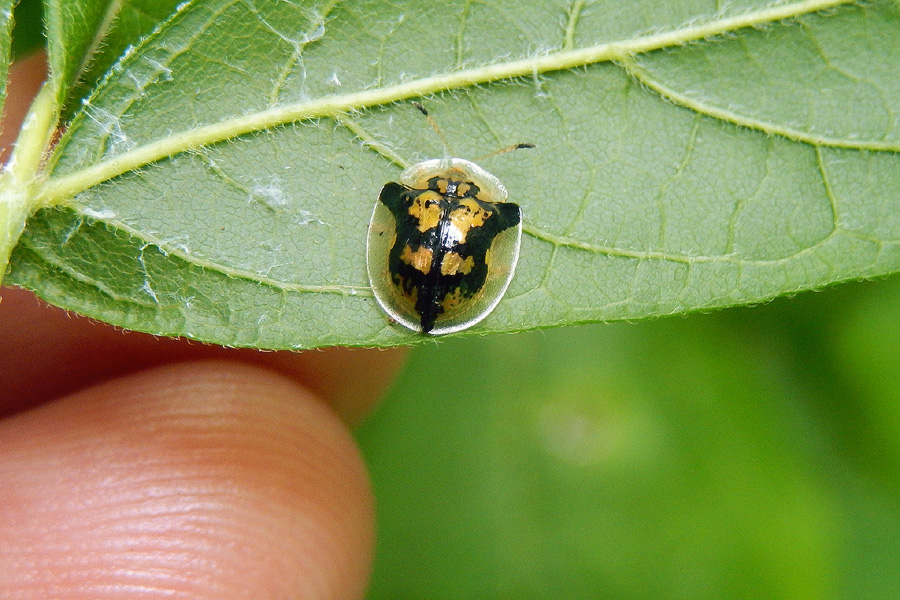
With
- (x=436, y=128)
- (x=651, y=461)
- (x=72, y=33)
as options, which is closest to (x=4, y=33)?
(x=72, y=33)

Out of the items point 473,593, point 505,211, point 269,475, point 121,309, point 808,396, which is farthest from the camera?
point 808,396

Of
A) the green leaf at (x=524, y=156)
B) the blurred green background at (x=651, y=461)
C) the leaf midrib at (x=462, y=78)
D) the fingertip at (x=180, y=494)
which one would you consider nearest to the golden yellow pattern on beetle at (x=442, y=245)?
the green leaf at (x=524, y=156)

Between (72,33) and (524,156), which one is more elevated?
(524,156)

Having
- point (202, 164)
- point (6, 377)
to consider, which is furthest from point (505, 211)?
point (6, 377)

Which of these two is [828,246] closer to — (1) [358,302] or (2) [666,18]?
(2) [666,18]

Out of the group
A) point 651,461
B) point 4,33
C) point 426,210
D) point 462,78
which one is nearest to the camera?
point 4,33

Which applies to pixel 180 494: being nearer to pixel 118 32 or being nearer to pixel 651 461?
pixel 118 32
